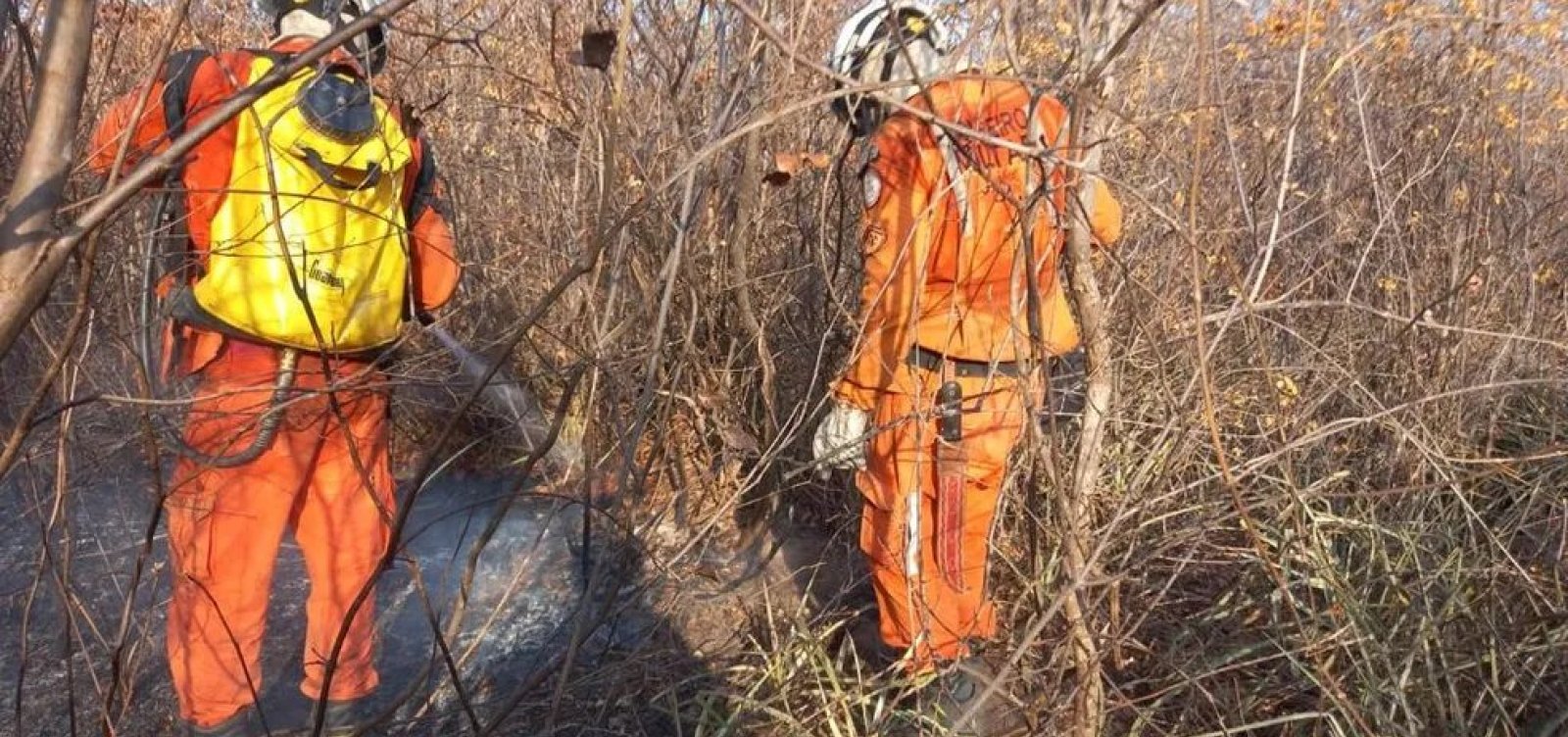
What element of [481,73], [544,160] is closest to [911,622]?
[544,160]

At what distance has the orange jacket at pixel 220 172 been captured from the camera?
1905 millimetres

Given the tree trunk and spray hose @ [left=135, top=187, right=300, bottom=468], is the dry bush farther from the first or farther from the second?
the tree trunk

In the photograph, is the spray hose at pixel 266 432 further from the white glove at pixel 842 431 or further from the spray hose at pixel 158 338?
the white glove at pixel 842 431

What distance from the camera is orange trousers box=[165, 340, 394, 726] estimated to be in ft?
7.26

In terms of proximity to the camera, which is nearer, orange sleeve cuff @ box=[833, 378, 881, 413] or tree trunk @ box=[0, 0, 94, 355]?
tree trunk @ box=[0, 0, 94, 355]

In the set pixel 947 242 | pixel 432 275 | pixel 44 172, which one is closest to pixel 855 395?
pixel 947 242

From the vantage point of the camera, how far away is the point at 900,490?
252 cm

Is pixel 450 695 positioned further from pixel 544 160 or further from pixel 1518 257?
pixel 1518 257

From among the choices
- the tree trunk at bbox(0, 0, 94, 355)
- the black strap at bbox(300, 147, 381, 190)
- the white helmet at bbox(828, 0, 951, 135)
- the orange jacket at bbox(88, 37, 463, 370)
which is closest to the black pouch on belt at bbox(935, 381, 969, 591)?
the white helmet at bbox(828, 0, 951, 135)

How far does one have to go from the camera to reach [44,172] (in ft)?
2.47

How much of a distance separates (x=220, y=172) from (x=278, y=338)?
368mm

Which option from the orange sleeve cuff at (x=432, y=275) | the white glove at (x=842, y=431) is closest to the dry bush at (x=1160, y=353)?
the white glove at (x=842, y=431)

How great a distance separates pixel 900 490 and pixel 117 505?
256cm

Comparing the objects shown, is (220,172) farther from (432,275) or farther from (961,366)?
(961,366)
